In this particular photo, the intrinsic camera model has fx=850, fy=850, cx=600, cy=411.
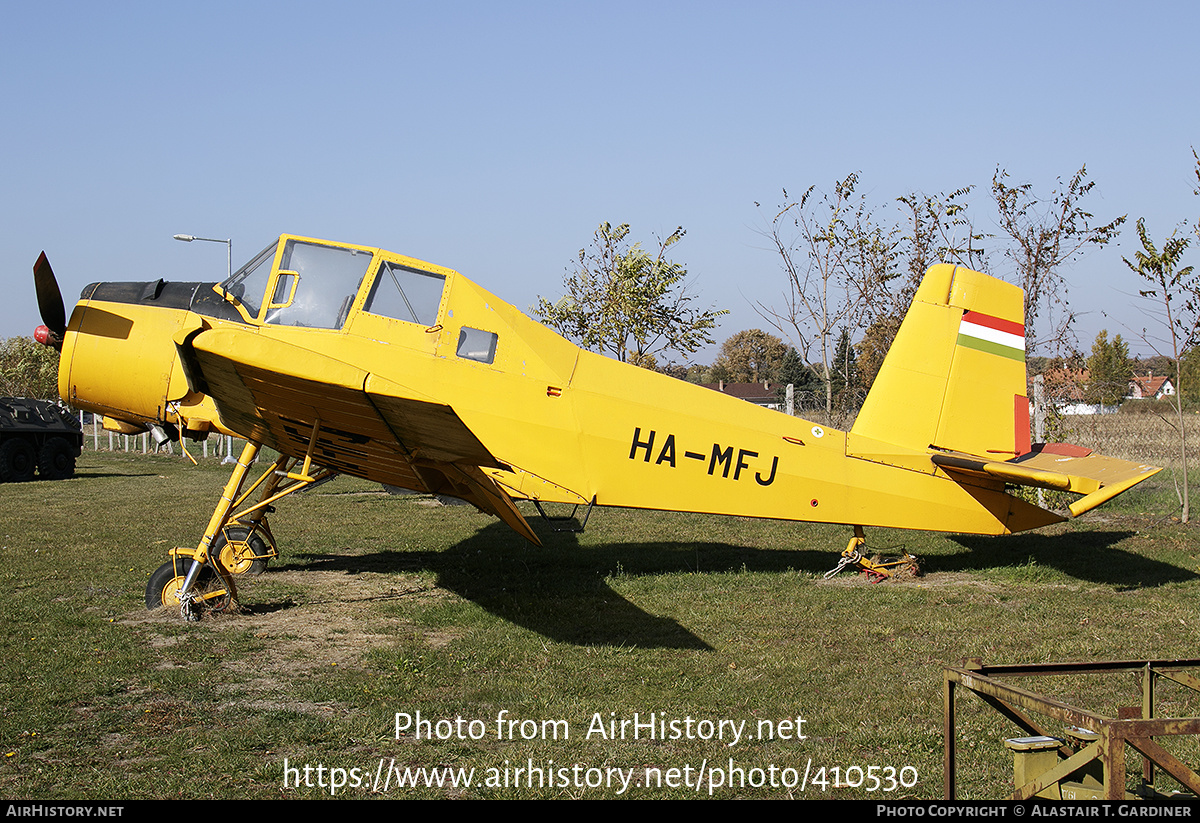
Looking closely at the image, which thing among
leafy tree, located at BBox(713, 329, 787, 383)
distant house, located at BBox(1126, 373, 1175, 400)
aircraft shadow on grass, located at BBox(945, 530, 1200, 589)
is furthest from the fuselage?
leafy tree, located at BBox(713, 329, 787, 383)

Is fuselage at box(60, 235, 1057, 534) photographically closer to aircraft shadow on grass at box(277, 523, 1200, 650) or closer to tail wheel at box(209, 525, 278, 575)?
aircraft shadow on grass at box(277, 523, 1200, 650)

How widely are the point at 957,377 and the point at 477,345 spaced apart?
4.59 m

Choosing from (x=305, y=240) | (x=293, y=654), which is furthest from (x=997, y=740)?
(x=305, y=240)

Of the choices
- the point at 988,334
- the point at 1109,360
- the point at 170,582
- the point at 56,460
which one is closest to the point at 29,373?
the point at 56,460

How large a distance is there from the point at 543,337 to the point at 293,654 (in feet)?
10.9

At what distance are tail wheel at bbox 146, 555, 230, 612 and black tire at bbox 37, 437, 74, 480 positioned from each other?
1772cm

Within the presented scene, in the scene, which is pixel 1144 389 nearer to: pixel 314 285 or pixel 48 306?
pixel 314 285

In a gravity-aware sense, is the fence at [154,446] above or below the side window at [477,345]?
below

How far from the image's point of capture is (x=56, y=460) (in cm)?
2222

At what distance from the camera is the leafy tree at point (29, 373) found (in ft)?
151

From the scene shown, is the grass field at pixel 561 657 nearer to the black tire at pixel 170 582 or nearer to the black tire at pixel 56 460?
the black tire at pixel 170 582

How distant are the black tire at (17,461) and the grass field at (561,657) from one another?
12.5 metres

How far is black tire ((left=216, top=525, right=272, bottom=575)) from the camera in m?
A: 8.46

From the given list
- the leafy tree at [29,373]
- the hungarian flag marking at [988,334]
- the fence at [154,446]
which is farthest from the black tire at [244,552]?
the leafy tree at [29,373]
